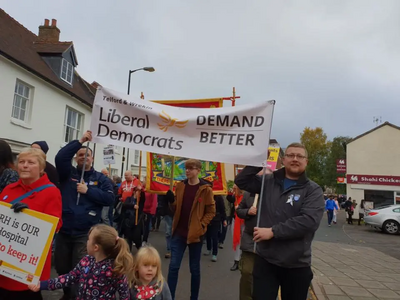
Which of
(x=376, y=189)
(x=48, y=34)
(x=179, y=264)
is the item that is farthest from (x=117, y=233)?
(x=376, y=189)

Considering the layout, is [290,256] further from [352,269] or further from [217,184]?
[352,269]

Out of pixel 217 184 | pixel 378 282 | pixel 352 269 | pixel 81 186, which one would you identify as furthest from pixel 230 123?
pixel 352 269

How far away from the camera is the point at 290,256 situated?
2.63 m

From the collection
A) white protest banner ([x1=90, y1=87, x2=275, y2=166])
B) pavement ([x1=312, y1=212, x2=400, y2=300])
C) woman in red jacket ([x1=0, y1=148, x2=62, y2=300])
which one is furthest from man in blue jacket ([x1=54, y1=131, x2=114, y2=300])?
pavement ([x1=312, y1=212, x2=400, y2=300])

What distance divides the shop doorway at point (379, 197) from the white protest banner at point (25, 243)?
94.3ft

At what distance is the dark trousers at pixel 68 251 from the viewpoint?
348 centimetres

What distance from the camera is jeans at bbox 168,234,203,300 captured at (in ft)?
13.3

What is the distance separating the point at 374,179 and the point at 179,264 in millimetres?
27261

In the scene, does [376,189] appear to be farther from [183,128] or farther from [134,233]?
[183,128]

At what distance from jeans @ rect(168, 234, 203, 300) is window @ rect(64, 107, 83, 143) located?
14.9 m

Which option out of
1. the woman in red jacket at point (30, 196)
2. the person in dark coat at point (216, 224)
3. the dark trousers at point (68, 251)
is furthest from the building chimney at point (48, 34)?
the woman in red jacket at point (30, 196)

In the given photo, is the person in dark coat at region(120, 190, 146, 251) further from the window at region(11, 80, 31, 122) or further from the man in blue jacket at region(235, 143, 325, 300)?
the window at region(11, 80, 31, 122)

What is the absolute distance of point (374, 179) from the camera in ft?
88.3

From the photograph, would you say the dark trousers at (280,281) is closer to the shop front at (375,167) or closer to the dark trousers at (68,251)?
the dark trousers at (68,251)
